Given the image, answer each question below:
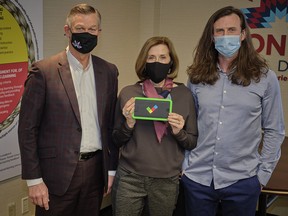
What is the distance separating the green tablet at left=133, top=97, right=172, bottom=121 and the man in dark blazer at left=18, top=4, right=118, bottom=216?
25 centimetres

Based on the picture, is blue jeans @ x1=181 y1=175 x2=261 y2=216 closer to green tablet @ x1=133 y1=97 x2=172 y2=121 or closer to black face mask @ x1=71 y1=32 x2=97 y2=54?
green tablet @ x1=133 y1=97 x2=172 y2=121

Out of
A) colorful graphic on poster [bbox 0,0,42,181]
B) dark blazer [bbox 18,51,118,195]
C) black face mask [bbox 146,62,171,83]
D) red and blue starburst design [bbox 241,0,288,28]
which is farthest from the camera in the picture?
red and blue starburst design [bbox 241,0,288,28]

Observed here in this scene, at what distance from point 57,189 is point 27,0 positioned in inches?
51.1

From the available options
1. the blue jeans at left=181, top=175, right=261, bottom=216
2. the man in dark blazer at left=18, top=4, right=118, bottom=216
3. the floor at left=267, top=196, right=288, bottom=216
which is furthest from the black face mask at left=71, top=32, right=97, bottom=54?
the floor at left=267, top=196, right=288, bottom=216

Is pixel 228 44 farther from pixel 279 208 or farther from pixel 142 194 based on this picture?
pixel 279 208

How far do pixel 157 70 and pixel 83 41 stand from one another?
0.40 metres

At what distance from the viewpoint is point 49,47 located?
2537 millimetres

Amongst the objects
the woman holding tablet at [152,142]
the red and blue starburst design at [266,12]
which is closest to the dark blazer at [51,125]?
the woman holding tablet at [152,142]

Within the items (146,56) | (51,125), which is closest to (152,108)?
(146,56)

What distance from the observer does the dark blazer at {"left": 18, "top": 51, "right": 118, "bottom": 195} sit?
162 centimetres

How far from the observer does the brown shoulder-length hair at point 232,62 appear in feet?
5.39

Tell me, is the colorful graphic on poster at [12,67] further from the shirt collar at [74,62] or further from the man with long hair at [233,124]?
the man with long hair at [233,124]

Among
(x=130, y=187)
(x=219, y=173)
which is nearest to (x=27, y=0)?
(x=130, y=187)

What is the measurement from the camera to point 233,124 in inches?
64.3
